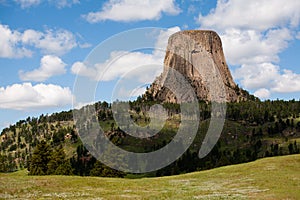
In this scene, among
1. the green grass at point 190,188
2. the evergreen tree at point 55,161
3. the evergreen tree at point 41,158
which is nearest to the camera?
the green grass at point 190,188

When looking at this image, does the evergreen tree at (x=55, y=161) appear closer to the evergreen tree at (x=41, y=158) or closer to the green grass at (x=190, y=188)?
the evergreen tree at (x=41, y=158)

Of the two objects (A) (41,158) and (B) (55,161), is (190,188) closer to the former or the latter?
(B) (55,161)

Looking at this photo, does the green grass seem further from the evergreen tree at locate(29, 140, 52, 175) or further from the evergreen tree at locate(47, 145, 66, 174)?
the evergreen tree at locate(29, 140, 52, 175)

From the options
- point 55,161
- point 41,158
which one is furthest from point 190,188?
point 41,158

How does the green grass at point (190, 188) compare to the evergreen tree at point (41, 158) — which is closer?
the green grass at point (190, 188)

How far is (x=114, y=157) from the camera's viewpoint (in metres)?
105

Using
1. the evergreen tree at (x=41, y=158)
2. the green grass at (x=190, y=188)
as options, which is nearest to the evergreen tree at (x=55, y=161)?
the evergreen tree at (x=41, y=158)

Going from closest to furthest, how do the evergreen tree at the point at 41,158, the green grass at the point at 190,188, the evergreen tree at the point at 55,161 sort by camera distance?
the green grass at the point at 190,188 → the evergreen tree at the point at 55,161 → the evergreen tree at the point at 41,158

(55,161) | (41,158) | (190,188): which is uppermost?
(41,158)

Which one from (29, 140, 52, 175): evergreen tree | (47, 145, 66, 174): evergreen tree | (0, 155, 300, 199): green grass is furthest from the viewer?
(29, 140, 52, 175): evergreen tree

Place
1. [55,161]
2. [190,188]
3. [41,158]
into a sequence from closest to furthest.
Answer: [190,188] → [55,161] → [41,158]

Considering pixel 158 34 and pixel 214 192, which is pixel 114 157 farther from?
pixel 214 192

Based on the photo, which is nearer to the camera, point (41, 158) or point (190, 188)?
point (190, 188)

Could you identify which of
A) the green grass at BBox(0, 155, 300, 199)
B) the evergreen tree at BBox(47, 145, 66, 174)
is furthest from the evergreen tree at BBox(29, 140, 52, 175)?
the green grass at BBox(0, 155, 300, 199)
